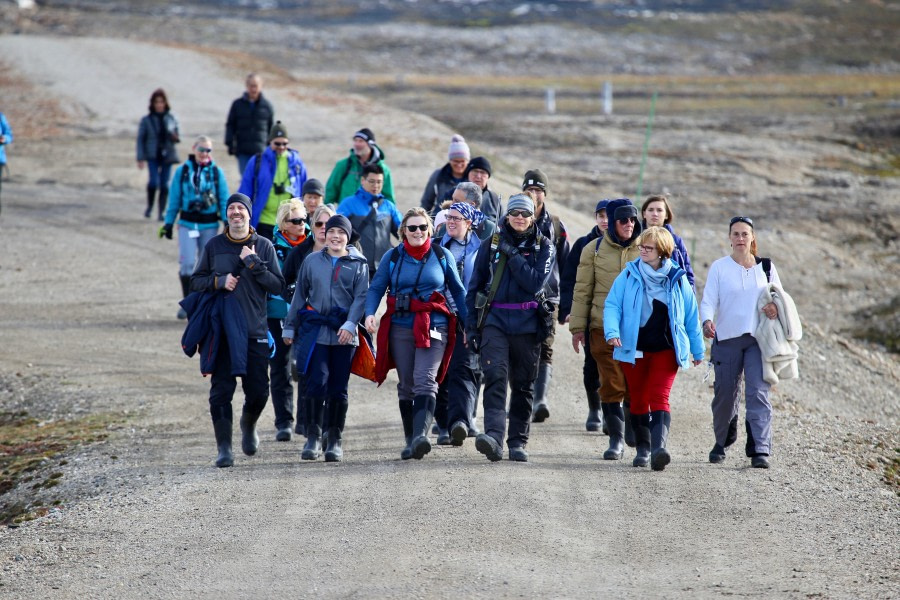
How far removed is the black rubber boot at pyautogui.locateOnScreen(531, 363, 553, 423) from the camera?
11.3m

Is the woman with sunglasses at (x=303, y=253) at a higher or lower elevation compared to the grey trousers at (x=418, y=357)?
higher

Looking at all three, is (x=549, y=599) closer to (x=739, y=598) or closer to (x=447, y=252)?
(x=739, y=598)

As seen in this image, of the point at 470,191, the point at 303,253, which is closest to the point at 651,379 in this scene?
the point at 470,191

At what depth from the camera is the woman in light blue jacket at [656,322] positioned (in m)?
9.46

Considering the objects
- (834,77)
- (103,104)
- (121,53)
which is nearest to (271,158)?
(103,104)

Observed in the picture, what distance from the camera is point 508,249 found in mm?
9508

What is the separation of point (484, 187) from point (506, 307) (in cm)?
203

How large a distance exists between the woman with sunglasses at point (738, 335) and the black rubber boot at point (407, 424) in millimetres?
2426

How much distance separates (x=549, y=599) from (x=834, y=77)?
58.3 meters

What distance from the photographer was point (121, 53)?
142 ft

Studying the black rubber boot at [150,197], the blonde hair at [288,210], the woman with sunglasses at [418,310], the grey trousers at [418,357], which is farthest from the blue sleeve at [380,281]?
the black rubber boot at [150,197]

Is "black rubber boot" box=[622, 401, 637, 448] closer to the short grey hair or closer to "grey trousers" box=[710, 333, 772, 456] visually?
"grey trousers" box=[710, 333, 772, 456]

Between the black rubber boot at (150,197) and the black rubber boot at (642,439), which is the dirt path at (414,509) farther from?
the black rubber boot at (150,197)

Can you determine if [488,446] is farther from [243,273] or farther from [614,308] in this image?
[243,273]
